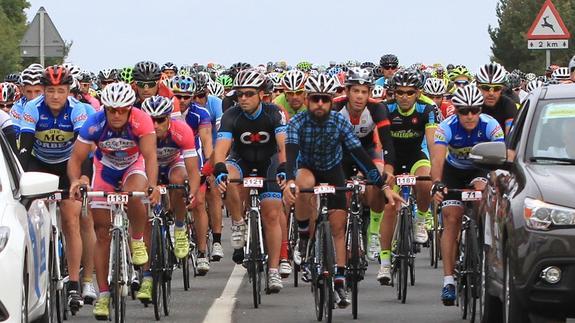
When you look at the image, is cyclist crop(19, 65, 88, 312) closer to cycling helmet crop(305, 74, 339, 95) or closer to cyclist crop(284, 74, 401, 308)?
cyclist crop(284, 74, 401, 308)

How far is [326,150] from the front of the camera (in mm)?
16297

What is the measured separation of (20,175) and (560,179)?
341 centimetres

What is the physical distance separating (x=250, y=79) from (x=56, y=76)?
2.41 m

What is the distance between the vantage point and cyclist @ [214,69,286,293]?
18094 mm

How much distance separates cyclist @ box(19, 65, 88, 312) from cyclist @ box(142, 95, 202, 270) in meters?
1.10

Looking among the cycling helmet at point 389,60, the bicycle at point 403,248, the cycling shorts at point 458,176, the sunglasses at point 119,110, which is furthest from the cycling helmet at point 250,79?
the cycling helmet at point 389,60

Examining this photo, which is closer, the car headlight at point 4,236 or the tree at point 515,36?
the car headlight at point 4,236

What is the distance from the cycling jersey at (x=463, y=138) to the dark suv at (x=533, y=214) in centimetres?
201

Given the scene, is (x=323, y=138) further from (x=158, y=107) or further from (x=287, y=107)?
(x=287, y=107)

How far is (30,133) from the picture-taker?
1681 cm

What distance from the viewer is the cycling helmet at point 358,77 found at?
18109 millimetres

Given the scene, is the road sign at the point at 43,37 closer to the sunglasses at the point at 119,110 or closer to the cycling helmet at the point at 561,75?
the cycling helmet at the point at 561,75

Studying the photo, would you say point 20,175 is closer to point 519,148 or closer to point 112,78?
point 519,148

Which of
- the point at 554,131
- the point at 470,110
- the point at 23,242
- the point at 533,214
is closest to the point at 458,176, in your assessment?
the point at 470,110
